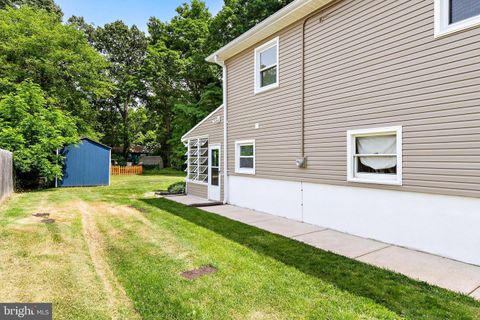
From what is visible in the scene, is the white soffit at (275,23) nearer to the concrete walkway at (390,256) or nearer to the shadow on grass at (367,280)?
the concrete walkway at (390,256)

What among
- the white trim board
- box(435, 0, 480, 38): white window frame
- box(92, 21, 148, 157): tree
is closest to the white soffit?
box(435, 0, 480, 38): white window frame

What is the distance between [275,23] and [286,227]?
5143 millimetres

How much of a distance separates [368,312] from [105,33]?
3194 cm

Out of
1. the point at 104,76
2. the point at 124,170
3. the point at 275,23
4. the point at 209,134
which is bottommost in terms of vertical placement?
the point at 124,170

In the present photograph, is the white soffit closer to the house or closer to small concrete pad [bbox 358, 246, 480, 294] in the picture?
the house

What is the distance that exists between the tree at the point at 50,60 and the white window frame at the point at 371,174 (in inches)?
686

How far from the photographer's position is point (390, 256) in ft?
14.0

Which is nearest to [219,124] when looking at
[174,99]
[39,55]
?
[39,55]

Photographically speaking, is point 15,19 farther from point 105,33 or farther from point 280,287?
point 280,287

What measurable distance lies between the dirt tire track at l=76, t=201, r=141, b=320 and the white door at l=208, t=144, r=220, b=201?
4.20 metres

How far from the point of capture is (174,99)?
975 inches

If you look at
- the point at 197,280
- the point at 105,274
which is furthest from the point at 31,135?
the point at 197,280

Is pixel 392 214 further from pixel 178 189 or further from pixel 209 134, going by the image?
pixel 178 189

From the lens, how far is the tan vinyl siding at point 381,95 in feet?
13.1
